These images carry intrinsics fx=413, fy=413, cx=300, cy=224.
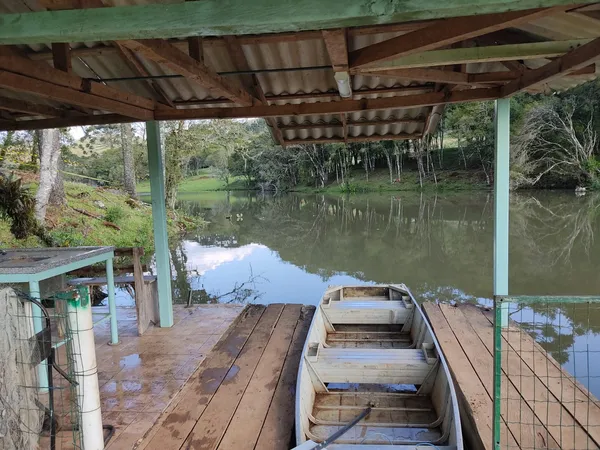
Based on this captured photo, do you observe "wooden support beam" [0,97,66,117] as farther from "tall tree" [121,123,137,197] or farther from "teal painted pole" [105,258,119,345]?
"tall tree" [121,123,137,197]

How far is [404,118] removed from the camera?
4715 millimetres

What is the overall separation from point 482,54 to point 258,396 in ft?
8.75

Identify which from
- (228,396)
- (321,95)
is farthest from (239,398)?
(321,95)

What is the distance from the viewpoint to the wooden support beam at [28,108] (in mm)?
3315

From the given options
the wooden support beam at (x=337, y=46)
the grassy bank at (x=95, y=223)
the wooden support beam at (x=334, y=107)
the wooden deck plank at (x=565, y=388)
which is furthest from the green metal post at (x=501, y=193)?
the grassy bank at (x=95, y=223)

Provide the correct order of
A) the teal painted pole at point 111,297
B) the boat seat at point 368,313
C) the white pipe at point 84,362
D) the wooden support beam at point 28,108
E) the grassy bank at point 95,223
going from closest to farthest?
the white pipe at point 84,362 < the wooden support beam at point 28,108 < the teal painted pole at point 111,297 < the boat seat at point 368,313 < the grassy bank at point 95,223

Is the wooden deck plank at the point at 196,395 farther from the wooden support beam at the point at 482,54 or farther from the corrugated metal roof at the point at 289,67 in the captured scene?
the wooden support beam at the point at 482,54

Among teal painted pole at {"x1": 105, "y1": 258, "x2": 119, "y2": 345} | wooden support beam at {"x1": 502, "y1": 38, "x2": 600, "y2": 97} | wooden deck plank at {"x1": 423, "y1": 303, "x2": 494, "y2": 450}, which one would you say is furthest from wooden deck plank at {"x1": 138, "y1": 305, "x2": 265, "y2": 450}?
wooden support beam at {"x1": 502, "y1": 38, "x2": 600, "y2": 97}

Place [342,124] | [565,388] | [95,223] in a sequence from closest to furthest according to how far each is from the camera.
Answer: [565,388] → [342,124] → [95,223]

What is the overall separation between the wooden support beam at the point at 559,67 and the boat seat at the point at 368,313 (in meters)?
2.22

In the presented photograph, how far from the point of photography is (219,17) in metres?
1.36

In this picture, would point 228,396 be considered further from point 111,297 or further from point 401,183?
point 401,183

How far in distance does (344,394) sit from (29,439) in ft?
6.25

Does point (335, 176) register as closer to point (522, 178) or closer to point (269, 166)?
point (269, 166)
